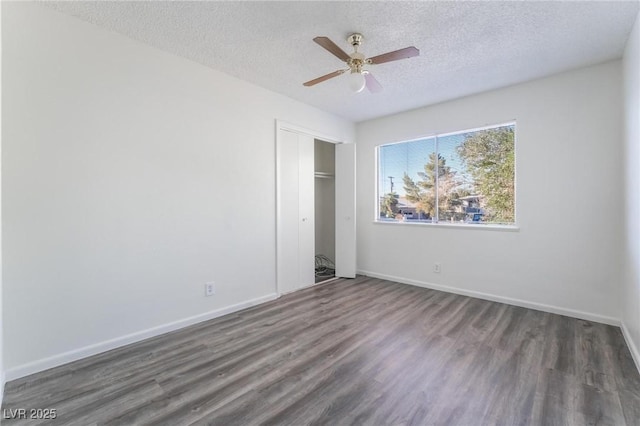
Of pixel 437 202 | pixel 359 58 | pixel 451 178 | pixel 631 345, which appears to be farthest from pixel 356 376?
pixel 451 178

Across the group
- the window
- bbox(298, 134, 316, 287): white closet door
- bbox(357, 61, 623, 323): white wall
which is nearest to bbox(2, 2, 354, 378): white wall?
bbox(298, 134, 316, 287): white closet door

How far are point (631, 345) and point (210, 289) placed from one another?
3.77 meters

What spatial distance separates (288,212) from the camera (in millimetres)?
3885

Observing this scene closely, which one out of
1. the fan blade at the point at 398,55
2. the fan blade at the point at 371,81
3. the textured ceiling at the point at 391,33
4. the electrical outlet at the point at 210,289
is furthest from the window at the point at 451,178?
the electrical outlet at the point at 210,289

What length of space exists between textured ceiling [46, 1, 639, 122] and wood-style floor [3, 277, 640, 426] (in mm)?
2615

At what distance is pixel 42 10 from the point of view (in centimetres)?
203

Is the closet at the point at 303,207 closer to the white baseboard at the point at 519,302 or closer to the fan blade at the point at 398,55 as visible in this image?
the white baseboard at the point at 519,302

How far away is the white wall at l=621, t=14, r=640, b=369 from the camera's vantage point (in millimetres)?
2105

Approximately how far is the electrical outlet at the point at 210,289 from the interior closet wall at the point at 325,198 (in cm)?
272

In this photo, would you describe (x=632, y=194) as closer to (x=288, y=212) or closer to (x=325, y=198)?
(x=288, y=212)

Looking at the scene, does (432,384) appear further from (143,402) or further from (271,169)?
(271,169)

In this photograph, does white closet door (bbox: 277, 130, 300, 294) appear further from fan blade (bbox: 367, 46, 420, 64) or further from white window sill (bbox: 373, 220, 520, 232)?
fan blade (bbox: 367, 46, 420, 64)

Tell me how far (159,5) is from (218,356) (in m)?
2.67

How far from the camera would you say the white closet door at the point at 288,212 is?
12.2ft
